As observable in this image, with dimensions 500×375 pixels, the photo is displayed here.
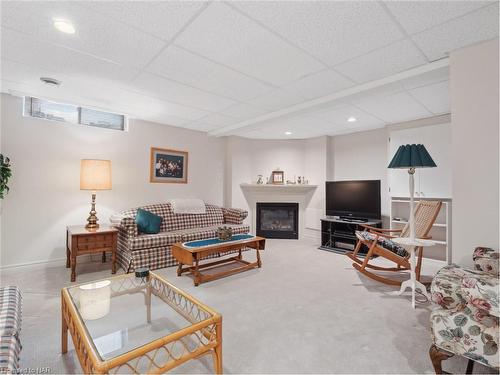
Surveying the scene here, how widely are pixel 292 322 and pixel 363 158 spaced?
153 inches

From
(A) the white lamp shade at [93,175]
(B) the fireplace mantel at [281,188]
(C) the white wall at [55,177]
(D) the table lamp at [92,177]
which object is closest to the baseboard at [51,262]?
(C) the white wall at [55,177]

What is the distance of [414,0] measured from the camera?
153cm

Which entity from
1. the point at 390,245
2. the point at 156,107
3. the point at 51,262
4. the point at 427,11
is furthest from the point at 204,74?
the point at 51,262

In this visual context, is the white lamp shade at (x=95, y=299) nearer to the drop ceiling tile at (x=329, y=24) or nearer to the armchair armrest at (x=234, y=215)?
the drop ceiling tile at (x=329, y=24)

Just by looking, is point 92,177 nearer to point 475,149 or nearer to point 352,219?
point 475,149

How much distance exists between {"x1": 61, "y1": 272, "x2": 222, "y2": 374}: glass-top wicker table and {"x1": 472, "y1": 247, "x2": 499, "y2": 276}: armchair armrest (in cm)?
181

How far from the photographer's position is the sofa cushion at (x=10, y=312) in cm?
121

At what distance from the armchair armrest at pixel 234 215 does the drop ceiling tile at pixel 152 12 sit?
3321 millimetres

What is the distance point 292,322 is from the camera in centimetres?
204

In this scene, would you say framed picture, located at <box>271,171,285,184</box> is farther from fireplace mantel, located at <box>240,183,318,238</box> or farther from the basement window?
the basement window

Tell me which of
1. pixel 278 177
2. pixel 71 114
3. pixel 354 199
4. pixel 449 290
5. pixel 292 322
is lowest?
pixel 292 322

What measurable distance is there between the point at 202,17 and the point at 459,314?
2443mm

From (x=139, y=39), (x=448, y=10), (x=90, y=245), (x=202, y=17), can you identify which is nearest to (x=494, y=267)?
(x=448, y=10)

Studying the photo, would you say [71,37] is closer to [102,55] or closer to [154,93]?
[102,55]
